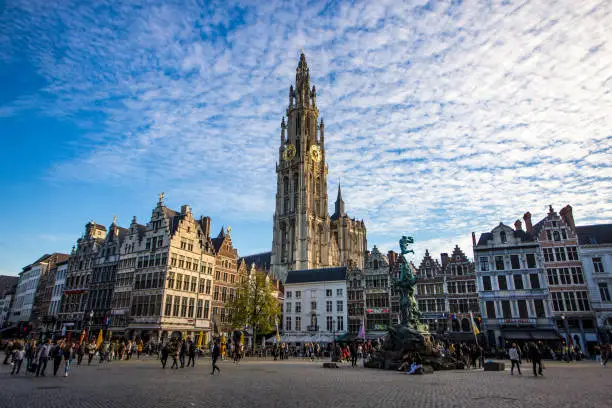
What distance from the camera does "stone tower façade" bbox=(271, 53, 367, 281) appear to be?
91.5 metres

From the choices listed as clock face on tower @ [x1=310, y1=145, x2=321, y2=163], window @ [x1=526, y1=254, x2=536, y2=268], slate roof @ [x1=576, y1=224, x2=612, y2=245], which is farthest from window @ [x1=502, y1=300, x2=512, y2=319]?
clock face on tower @ [x1=310, y1=145, x2=321, y2=163]

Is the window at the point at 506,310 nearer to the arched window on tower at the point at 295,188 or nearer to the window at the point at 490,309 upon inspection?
the window at the point at 490,309

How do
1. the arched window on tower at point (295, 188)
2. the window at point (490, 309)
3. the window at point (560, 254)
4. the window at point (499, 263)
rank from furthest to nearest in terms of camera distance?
the arched window on tower at point (295, 188) → the window at point (499, 263) → the window at point (490, 309) → the window at point (560, 254)

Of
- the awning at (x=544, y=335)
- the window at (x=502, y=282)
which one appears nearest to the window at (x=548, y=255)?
the window at (x=502, y=282)

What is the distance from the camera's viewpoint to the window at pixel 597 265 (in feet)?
134

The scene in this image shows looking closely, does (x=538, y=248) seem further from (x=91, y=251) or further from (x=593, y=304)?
(x=91, y=251)

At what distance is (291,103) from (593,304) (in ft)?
300

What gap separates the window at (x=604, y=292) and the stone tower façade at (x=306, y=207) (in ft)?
175

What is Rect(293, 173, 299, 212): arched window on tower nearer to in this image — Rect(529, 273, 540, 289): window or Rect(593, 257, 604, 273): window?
Rect(529, 273, 540, 289): window

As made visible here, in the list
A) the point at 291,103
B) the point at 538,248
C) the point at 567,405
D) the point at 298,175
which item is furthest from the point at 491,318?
the point at 291,103

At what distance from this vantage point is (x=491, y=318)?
143 ft

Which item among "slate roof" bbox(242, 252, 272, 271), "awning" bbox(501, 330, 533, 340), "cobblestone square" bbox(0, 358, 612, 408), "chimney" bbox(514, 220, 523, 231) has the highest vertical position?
"slate roof" bbox(242, 252, 272, 271)

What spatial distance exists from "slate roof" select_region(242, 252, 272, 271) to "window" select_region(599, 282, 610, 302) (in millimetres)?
64831

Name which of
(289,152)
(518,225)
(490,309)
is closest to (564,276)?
(518,225)
